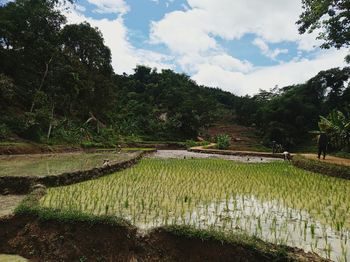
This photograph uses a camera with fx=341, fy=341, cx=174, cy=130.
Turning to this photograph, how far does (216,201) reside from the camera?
24.1ft

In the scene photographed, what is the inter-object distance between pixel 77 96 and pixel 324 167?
20.3 m

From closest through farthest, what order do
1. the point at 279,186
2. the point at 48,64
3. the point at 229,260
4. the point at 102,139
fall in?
the point at 229,260 → the point at 279,186 → the point at 48,64 → the point at 102,139

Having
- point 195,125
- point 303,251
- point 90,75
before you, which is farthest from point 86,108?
point 303,251

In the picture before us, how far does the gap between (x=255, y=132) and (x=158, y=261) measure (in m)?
45.5

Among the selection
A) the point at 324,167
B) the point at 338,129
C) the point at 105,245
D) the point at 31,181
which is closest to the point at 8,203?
the point at 31,181

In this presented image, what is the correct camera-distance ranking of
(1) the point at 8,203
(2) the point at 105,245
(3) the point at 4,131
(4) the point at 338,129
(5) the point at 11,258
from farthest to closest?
1. (3) the point at 4,131
2. (4) the point at 338,129
3. (1) the point at 8,203
4. (5) the point at 11,258
5. (2) the point at 105,245

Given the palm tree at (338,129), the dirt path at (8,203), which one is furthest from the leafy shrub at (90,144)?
the palm tree at (338,129)

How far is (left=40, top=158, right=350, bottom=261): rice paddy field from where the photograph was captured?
17.5 ft

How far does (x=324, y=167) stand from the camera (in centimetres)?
1284

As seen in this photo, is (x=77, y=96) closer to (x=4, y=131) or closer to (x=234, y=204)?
(x=4, y=131)

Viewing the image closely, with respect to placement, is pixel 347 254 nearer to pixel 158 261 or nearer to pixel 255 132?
pixel 158 261

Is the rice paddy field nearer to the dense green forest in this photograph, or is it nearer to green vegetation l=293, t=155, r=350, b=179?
green vegetation l=293, t=155, r=350, b=179

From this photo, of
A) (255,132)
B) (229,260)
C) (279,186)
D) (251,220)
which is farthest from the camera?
(255,132)

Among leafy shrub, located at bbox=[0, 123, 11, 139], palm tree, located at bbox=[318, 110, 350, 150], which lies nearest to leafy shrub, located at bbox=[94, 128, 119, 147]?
leafy shrub, located at bbox=[0, 123, 11, 139]
